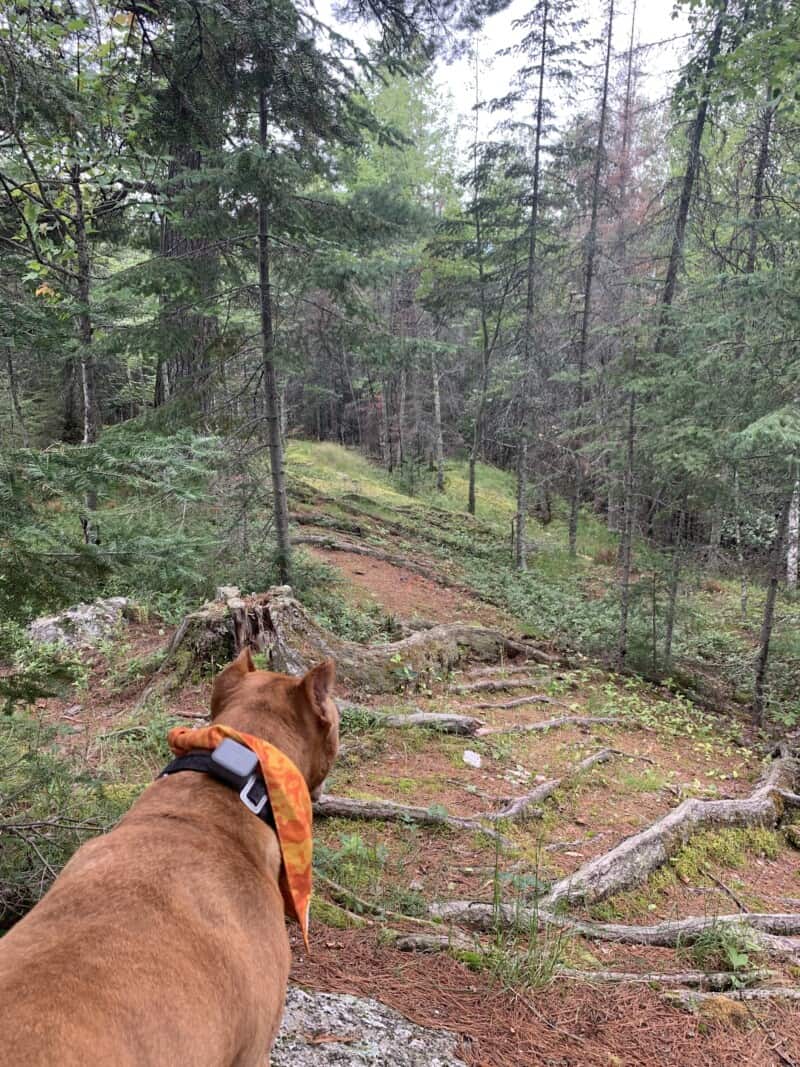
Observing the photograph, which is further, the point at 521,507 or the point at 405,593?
the point at 521,507

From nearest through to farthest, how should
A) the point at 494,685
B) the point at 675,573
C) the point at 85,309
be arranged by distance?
the point at 85,309, the point at 494,685, the point at 675,573

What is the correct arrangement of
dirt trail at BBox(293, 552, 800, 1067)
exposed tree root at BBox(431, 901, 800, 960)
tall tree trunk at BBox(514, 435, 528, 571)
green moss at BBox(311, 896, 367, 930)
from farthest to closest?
1. tall tree trunk at BBox(514, 435, 528, 571)
2. exposed tree root at BBox(431, 901, 800, 960)
3. green moss at BBox(311, 896, 367, 930)
4. dirt trail at BBox(293, 552, 800, 1067)

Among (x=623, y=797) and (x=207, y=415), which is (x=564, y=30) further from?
(x=623, y=797)

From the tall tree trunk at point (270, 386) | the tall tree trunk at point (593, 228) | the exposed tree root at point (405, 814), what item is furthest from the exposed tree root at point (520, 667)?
the tall tree trunk at point (593, 228)

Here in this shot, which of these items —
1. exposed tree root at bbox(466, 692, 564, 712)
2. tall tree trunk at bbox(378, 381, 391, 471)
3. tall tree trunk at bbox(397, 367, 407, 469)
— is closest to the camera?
exposed tree root at bbox(466, 692, 564, 712)

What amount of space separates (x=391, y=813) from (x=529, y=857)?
961 millimetres

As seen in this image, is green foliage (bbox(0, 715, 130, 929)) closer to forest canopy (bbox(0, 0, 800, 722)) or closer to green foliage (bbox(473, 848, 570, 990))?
forest canopy (bbox(0, 0, 800, 722))

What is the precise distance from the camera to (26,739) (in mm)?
3861

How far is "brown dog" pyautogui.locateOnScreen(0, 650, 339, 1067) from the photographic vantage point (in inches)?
44.8

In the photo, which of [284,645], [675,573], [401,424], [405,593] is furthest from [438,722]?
[401,424]

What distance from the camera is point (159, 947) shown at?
4.42 ft

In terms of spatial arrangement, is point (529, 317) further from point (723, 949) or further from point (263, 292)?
point (723, 949)

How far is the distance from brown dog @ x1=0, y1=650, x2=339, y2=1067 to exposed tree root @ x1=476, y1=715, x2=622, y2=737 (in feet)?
16.3

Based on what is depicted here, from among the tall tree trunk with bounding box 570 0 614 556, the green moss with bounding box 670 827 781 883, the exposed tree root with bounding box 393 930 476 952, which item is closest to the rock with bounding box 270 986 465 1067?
the exposed tree root with bounding box 393 930 476 952
